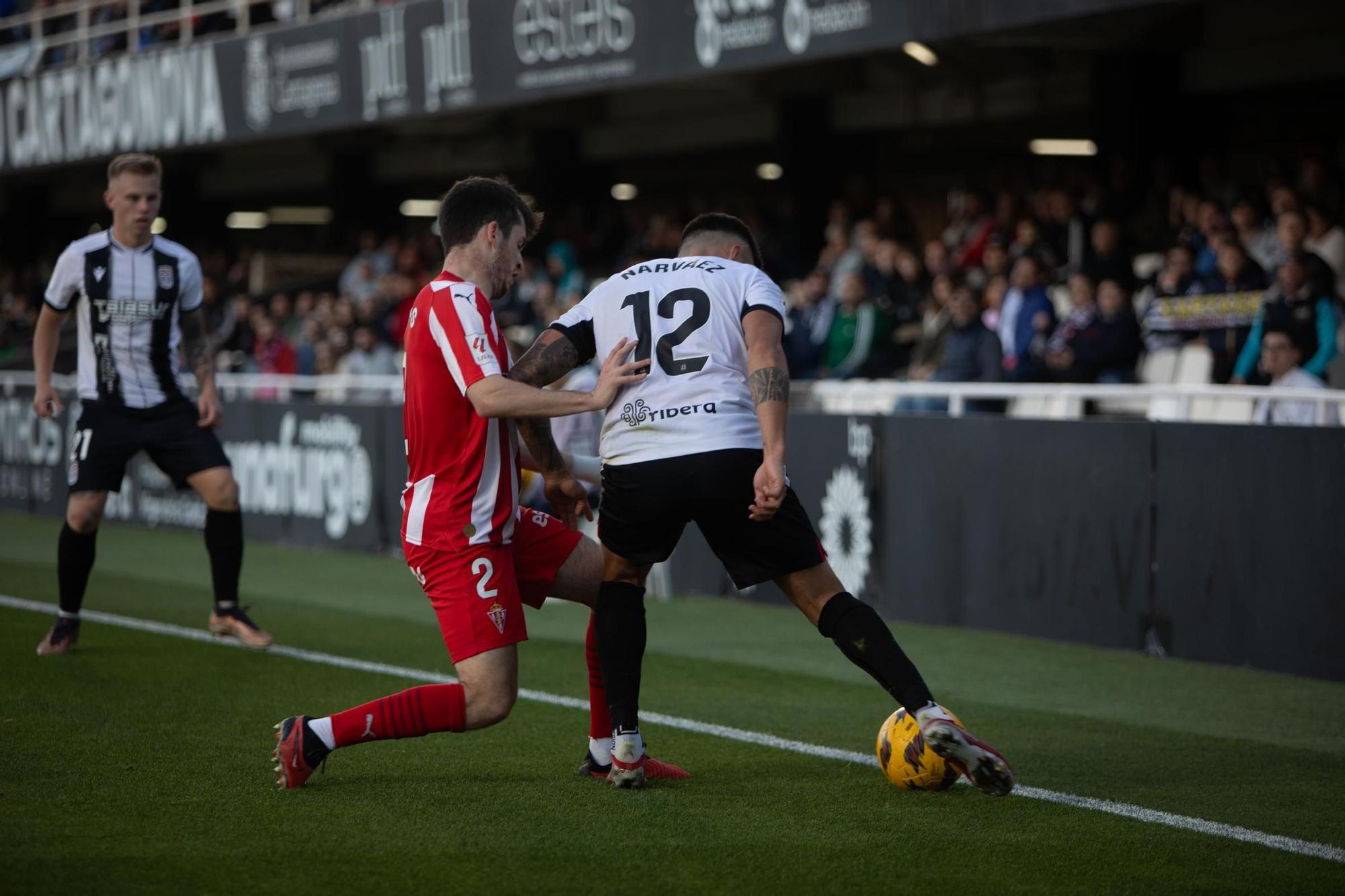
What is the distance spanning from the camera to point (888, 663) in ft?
17.9

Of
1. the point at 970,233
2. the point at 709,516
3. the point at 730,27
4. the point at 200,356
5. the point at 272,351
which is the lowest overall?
the point at 709,516

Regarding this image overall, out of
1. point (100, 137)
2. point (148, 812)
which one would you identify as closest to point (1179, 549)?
point (148, 812)

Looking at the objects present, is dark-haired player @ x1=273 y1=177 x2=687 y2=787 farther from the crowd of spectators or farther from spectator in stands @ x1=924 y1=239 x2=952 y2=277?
spectator in stands @ x1=924 y1=239 x2=952 y2=277

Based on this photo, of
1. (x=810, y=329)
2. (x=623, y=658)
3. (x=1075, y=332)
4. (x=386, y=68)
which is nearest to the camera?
(x=623, y=658)

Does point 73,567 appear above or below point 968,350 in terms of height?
below

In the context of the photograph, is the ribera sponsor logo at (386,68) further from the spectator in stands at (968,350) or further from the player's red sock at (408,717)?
the player's red sock at (408,717)

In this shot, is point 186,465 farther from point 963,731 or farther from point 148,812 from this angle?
point 963,731

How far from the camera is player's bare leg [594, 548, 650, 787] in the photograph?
18.5 ft

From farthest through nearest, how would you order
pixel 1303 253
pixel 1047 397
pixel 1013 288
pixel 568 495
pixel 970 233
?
pixel 970 233, pixel 1013 288, pixel 1047 397, pixel 1303 253, pixel 568 495

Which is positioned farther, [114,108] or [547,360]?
[114,108]

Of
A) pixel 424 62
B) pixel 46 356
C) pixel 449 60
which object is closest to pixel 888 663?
pixel 46 356

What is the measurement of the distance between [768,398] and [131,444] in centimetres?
443

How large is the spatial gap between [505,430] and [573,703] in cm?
230

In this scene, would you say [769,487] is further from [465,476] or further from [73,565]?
[73,565]
